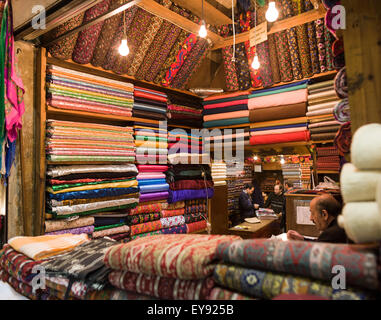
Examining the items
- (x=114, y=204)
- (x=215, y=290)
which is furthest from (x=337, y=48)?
(x=114, y=204)

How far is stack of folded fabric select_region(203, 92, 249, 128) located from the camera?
3.76 m

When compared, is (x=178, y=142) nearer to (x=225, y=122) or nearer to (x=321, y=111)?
(x=225, y=122)

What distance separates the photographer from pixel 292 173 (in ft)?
25.9

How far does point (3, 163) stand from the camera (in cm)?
204

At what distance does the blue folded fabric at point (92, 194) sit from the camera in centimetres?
249

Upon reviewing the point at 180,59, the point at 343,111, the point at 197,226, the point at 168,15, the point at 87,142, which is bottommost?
the point at 197,226

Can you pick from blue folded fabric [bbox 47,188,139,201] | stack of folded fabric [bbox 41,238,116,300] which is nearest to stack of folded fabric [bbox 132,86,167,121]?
blue folded fabric [bbox 47,188,139,201]

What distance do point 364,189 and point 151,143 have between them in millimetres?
2858

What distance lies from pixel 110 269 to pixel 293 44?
125 inches

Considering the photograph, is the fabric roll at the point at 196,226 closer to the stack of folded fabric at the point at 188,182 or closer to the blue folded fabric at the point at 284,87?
the stack of folded fabric at the point at 188,182

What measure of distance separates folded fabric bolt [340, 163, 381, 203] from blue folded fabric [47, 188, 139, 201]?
7.75ft

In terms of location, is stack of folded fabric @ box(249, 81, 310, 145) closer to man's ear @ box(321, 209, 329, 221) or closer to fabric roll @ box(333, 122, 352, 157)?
man's ear @ box(321, 209, 329, 221)

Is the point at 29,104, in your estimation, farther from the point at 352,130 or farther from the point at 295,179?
the point at 295,179

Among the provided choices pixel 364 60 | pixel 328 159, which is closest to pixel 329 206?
pixel 328 159
